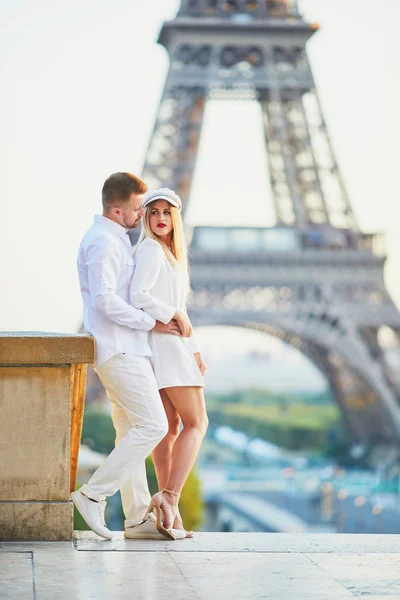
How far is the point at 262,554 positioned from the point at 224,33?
34.5 m

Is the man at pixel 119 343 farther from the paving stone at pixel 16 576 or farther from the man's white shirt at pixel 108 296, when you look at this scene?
the paving stone at pixel 16 576

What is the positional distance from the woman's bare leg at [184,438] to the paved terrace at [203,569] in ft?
0.80

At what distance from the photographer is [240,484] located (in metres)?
53.2

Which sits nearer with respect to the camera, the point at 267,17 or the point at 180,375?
the point at 180,375

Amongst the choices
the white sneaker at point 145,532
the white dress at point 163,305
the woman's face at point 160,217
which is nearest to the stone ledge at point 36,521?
the white sneaker at point 145,532

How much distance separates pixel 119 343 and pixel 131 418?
0.38 m

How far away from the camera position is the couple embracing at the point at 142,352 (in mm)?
6473

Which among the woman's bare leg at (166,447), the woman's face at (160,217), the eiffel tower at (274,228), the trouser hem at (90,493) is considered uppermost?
the eiffel tower at (274,228)

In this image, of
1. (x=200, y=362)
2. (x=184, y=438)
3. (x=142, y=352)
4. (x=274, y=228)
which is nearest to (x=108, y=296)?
(x=142, y=352)

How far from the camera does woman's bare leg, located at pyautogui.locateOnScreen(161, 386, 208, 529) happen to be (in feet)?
22.1

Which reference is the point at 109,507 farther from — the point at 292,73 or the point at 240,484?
the point at 240,484

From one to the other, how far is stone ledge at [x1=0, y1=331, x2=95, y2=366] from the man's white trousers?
0.44 ft

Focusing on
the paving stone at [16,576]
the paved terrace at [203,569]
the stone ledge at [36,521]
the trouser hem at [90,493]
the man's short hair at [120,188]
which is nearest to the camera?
the paving stone at [16,576]

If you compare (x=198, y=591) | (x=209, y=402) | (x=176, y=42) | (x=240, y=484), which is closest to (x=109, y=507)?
(x=176, y=42)
